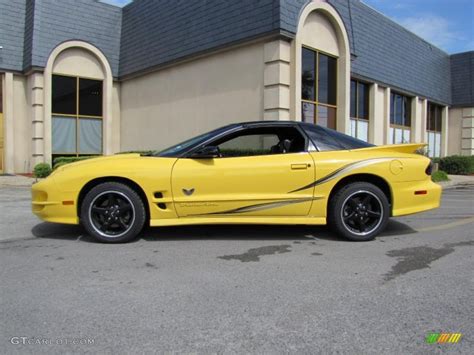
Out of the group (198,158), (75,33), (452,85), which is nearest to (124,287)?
(198,158)

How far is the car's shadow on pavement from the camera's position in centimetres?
546

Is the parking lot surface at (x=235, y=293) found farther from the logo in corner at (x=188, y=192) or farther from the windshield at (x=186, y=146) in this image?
the windshield at (x=186, y=146)

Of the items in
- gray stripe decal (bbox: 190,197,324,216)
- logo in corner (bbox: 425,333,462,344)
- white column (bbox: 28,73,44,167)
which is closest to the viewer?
logo in corner (bbox: 425,333,462,344)

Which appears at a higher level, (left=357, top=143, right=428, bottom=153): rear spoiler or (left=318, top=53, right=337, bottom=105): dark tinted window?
(left=318, top=53, right=337, bottom=105): dark tinted window

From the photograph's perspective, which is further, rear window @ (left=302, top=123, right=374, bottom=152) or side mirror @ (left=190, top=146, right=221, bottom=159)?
rear window @ (left=302, top=123, right=374, bottom=152)

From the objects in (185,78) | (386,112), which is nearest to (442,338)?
(185,78)

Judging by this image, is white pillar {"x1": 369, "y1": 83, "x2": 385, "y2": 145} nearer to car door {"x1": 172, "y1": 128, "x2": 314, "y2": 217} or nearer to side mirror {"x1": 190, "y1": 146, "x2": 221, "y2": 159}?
car door {"x1": 172, "y1": 128, "x2": 314, "y2": 217}

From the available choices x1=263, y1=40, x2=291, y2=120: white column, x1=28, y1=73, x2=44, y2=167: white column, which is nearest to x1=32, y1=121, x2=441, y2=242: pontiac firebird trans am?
x1=263, y1=40, x2=291, y2=120: white column

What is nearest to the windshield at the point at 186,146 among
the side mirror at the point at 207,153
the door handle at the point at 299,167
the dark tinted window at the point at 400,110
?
the side mirror at the point at 207,153

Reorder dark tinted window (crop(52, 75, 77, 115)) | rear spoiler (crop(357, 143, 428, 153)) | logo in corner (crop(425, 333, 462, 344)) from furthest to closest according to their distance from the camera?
1. dark tinted window (crop(52, 75, 77, 115))
2. rear spoiler (crop(357, 143, 428, 153))
3. logo in corner (crop(425, 333, 462, 344))

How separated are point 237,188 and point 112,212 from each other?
1.55 meters

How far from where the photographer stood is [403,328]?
9.41 feet

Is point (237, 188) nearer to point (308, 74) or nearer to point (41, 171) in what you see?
point (308, 74)

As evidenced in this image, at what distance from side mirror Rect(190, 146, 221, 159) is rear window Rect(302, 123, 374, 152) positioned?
1292 mm
